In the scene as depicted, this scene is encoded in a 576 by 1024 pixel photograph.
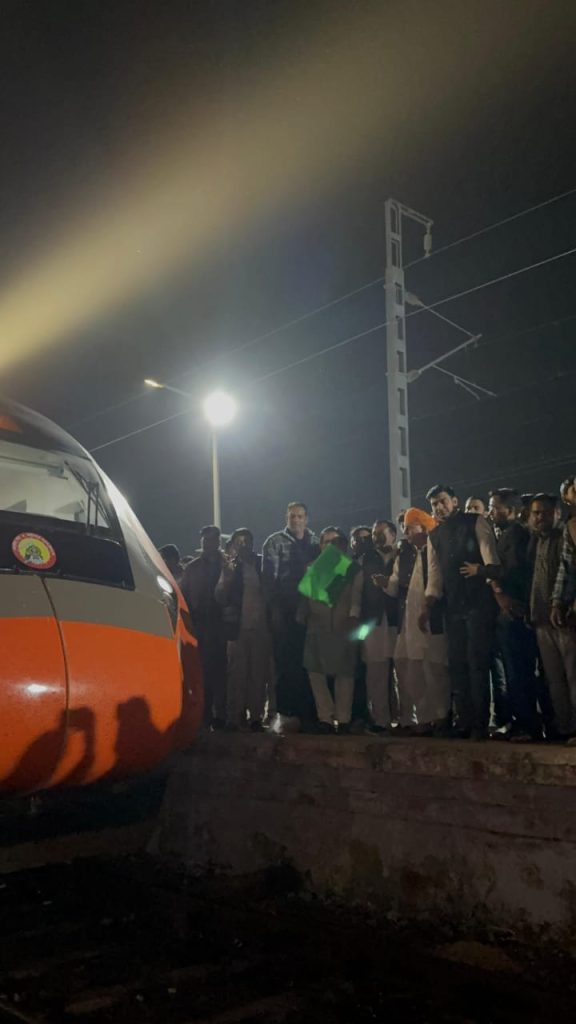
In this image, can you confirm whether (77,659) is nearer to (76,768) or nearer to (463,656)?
(76,768)

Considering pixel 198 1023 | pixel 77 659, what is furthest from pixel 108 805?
pixel 198 1023

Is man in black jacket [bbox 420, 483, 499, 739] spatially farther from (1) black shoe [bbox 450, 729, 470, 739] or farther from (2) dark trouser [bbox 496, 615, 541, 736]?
(2) dark trouser [bbox 496, 615, 541, 736]

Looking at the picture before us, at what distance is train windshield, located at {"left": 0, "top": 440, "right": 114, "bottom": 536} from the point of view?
5.53 metres

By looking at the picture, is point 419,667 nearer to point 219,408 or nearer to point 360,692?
point 360,692

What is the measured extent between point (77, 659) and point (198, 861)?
246cm

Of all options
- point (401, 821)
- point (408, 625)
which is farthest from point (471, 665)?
point (401, 821)

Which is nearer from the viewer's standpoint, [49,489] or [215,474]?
[49,489]

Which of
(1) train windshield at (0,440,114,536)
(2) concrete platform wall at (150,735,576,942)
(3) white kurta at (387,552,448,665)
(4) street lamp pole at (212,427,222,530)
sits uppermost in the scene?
(4) street lamp pole at (212,427,222,530)

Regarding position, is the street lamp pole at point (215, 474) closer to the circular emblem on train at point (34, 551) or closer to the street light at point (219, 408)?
the street light at point (219, 408)

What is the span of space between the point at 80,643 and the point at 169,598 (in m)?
1.06

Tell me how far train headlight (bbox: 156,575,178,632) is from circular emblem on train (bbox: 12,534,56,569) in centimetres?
77

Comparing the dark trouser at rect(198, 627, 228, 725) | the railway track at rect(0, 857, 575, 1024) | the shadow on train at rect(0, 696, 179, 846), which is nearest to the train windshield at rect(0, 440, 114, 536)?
the shadow on train at rect(0, 696, 179, 846)

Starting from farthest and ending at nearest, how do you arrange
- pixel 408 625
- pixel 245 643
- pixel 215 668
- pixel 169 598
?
1. pixel 215 668
2. pixel 245 643
3. pixel 408 625
4. pixel 169 598

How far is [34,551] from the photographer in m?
4.70
